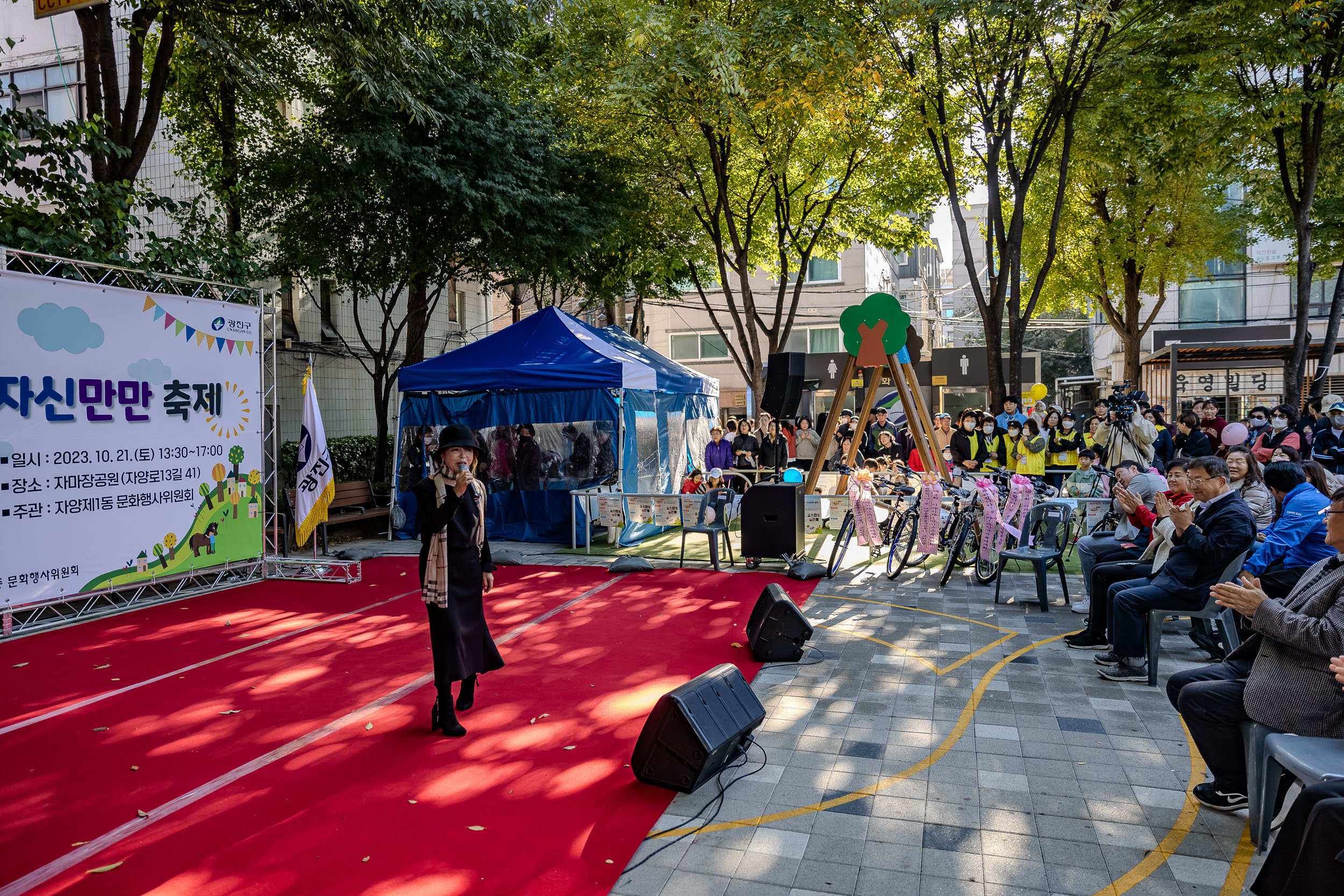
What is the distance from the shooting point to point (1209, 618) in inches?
225

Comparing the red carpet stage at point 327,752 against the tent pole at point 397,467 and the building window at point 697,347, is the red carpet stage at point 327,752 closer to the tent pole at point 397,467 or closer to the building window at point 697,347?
the tent pole at point 397,467

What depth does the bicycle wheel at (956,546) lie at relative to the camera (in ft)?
29.9

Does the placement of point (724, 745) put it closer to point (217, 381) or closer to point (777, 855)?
point (777, 855)

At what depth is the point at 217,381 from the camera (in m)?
9.40

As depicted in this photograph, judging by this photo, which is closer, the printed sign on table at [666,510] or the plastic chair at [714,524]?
the plastic chair at [714,524]

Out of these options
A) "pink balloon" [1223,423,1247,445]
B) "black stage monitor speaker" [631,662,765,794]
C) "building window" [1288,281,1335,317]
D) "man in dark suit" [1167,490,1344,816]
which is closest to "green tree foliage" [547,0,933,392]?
"pink balloon" [1223,423,1247,445]

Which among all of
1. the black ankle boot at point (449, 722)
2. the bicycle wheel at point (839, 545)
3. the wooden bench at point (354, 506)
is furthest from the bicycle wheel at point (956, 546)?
the wooden bench at point (354, 506)

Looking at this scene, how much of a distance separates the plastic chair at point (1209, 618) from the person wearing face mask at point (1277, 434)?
19.9 ft

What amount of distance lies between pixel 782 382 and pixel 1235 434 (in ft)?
22.4

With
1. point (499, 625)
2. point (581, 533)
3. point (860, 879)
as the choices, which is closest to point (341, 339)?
point (581, 533)

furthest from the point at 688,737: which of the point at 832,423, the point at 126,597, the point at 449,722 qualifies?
the point at 126,597

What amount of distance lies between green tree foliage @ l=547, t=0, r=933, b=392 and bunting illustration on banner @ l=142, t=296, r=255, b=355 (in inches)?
252

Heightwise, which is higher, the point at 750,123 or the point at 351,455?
the point at 750,123

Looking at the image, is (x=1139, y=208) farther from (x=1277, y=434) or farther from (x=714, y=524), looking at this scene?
(x=714, y=524)
